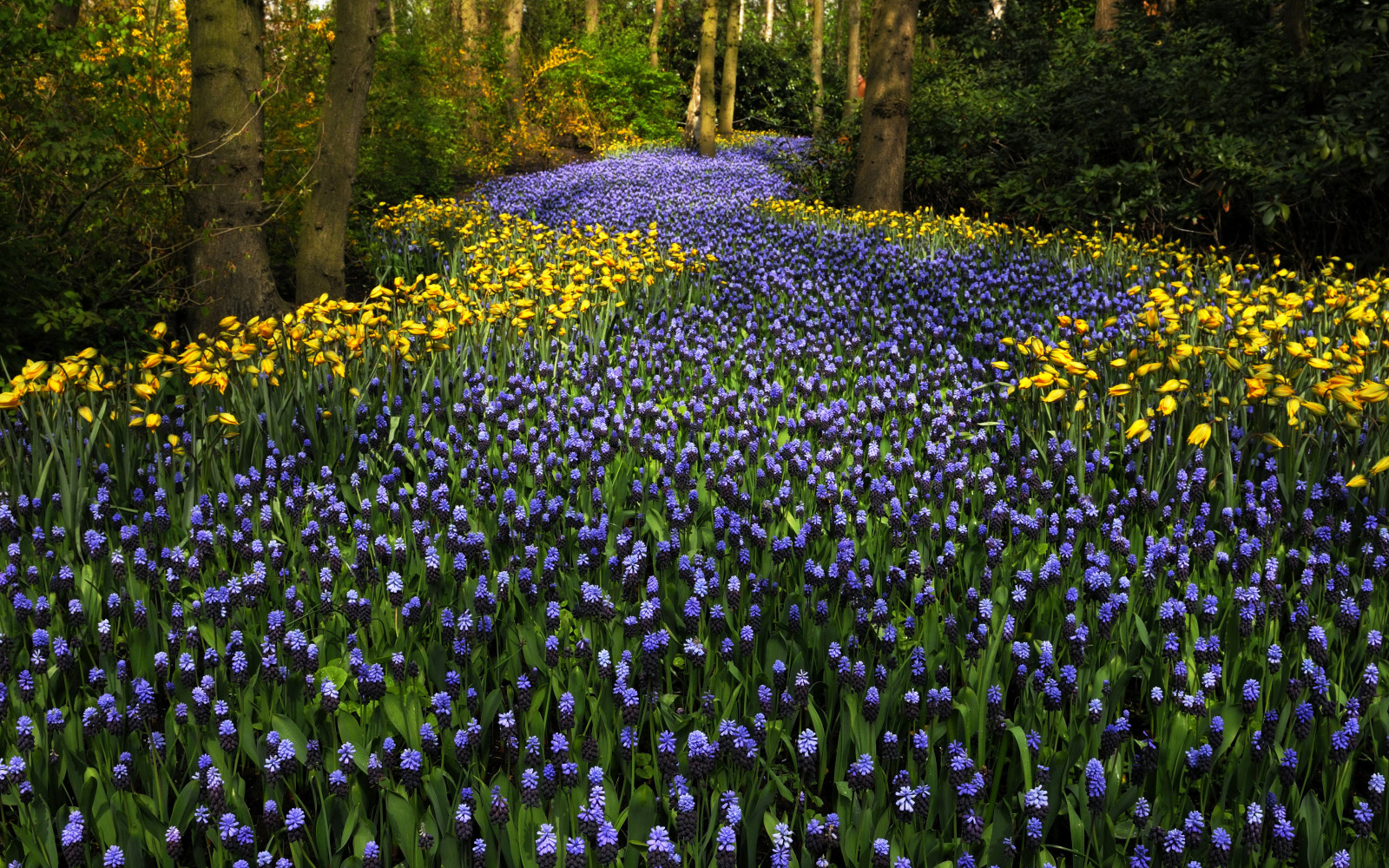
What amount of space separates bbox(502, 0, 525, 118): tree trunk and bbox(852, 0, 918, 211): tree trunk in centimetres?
783

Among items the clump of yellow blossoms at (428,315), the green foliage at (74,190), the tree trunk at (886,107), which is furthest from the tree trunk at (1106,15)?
the green foliage at (74,190)

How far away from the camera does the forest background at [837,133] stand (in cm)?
496

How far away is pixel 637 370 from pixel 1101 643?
298 centimetres

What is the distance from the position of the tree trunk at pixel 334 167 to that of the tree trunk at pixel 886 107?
619 centimetres

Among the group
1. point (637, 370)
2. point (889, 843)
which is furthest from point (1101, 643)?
point (637, 370)

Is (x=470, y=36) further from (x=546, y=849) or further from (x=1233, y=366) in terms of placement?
(x=546, y=849)

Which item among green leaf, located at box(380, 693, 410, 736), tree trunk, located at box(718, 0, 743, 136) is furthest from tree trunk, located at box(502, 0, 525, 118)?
green leaf, located at box(380, 693, 410, 736)

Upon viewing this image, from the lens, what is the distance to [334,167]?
6.64 metres

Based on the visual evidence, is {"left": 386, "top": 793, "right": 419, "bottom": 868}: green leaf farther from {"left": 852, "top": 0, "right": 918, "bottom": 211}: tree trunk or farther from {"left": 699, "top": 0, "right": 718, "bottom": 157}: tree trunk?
{"left": 699, "top": 0, "right": 718, "bottom": 157}: tree trunk

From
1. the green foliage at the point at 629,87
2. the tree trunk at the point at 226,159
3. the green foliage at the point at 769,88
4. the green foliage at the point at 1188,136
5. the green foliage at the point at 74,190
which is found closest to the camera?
the green foliage at the point at 74,190

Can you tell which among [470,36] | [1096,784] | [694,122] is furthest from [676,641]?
[694,122]

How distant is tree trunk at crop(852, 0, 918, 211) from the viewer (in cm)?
1068

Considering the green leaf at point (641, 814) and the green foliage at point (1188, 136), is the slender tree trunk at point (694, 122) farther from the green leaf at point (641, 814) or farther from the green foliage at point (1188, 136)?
the green leaf at point (641, 814)

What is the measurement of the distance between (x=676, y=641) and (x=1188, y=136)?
9.17 meters
